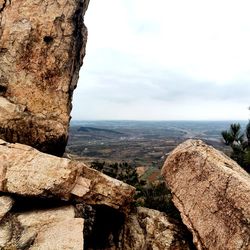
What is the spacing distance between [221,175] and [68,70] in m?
9.00

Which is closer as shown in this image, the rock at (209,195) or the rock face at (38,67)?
the rock at (209,195)

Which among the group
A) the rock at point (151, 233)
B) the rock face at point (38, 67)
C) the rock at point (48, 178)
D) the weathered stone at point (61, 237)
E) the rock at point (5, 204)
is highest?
the rock face at point (38, 67)

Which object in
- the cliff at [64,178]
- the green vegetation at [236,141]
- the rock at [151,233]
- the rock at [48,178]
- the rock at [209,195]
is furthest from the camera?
the green vegetation at [236,141]

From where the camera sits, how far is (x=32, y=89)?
1859 centimetres

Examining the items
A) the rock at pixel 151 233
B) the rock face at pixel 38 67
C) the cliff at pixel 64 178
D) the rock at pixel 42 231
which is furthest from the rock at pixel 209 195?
the rock face at pixel 38 67

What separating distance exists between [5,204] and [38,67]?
712 cm

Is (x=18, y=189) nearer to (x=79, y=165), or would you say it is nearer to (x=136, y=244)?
(x=79, y=165)

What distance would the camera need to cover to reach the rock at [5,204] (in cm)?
1386

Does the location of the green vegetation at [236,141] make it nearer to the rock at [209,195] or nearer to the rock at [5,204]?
the rock at [209,195]

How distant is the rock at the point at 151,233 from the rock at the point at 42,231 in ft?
10.8

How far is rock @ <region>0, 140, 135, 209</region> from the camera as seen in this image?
1464 centimetres

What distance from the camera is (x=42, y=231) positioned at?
44.0ft

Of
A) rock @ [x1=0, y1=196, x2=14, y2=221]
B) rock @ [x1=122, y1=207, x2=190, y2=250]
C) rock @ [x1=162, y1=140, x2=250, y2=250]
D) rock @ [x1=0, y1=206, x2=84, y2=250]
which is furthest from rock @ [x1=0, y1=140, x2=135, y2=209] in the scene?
rock @ [x1=162, y1=140, x2=250, y2=250]

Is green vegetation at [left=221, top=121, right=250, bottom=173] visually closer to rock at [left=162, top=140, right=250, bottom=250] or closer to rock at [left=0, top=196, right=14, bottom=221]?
rock at [left=162, top=140, right=250, bottom=250]
